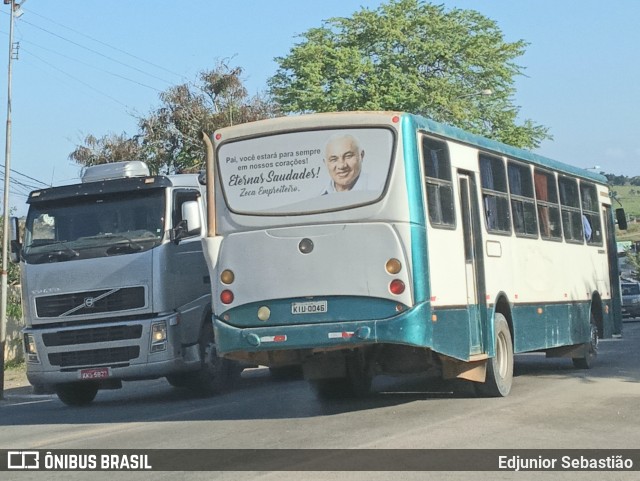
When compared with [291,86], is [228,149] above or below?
below

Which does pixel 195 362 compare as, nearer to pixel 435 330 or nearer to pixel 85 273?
pixel 85 273

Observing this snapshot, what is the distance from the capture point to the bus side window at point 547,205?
17.2 m

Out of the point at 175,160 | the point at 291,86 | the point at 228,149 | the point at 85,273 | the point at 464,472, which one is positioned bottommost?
the point at 464,472

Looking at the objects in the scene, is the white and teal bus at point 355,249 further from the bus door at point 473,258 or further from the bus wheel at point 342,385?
the bus wheel at point 342,385

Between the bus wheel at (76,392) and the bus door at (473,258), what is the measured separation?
6.52m

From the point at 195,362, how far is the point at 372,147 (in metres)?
5.67

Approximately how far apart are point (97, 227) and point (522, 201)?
20.4ft

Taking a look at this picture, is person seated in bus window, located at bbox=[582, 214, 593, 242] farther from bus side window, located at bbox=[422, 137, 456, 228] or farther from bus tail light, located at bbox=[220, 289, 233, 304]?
bus tail light, located at bbox=[220, 289, 233, 304]

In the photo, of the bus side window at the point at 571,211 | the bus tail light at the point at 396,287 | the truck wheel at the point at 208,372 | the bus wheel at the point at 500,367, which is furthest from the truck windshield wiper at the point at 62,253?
the bus side window at the point at 571,211

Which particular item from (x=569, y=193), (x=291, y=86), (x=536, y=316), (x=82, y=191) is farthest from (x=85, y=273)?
(x=291, y=86)

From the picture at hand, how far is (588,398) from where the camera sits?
1416 centimetres

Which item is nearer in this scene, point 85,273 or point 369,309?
point 369,309

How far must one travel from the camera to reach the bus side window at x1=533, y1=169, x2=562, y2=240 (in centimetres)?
1719

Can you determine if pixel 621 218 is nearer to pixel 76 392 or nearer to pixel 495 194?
pixel 495 194
